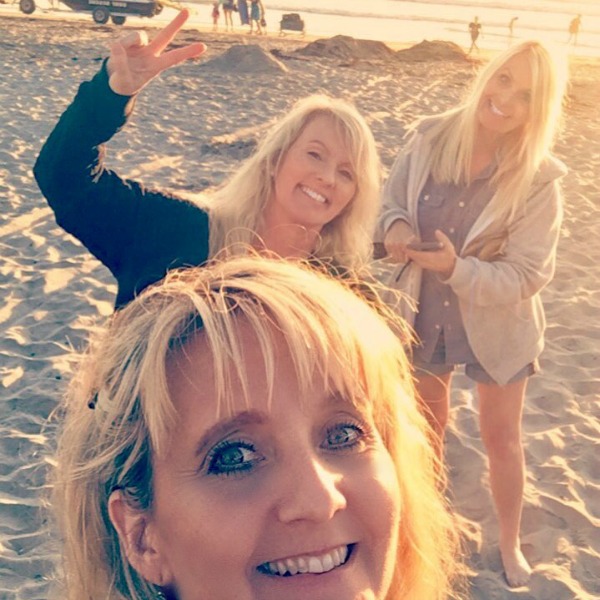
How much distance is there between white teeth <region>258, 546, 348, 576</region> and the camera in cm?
104

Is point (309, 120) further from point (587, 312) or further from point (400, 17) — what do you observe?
point (400, 17)

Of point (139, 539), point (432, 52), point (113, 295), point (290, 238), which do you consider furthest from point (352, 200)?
point (432, 52)

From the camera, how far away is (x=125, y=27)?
78.4 ft

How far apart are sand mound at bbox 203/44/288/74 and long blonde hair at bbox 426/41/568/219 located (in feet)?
44.2

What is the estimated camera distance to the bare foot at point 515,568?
10.7 ft

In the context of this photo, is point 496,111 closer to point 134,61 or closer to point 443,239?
point 443,239

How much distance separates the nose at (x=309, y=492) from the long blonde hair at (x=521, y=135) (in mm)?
1766

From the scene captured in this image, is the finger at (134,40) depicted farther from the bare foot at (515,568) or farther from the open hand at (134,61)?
the bare foot at (515,568)

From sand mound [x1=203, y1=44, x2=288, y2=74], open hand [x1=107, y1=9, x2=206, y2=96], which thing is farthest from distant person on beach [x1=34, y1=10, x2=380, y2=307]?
sand mound [x1=203, y1=44, x2=288, y2=74]

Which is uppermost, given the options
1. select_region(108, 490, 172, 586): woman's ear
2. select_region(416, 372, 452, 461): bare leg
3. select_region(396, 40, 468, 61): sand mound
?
select_region(108, 490, 172, 586): woman's ear

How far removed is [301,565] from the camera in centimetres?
105

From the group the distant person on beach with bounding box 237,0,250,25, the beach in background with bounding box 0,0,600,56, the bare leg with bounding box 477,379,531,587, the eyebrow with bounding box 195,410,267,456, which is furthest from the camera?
the beach in background with bounding box 0,0,600,56

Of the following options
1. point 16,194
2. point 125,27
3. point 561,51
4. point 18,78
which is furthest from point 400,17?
point 561,51

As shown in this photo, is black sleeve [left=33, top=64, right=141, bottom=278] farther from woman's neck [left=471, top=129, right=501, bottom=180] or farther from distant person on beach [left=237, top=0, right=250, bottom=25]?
distant person on beach [left=237, top=0, right=250, bottom=25]
